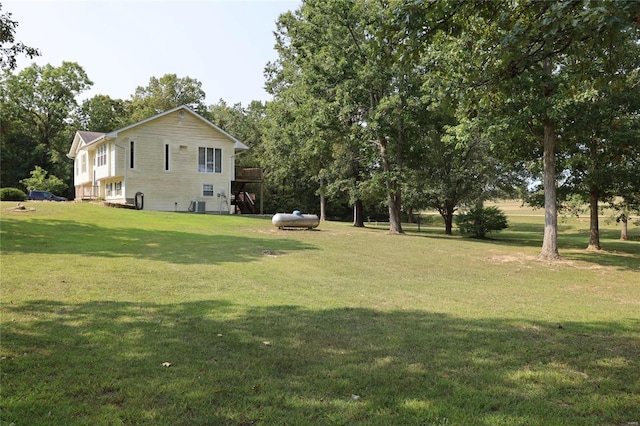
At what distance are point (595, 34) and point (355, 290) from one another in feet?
20.0

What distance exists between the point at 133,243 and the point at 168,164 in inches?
766

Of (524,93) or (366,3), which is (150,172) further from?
(524,93)

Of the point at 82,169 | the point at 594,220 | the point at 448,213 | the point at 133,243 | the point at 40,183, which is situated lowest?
the point at 133,243

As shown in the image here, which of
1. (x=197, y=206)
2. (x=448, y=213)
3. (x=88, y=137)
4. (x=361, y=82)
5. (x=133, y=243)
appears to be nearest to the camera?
(x=133, y=243)

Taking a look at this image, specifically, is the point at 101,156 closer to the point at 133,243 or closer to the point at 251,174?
the point at 251,174

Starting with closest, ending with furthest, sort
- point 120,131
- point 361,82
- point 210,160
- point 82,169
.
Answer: point 361,82, point 120,131, point 210,160, point 82,169

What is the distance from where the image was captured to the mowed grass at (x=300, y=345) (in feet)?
11.2

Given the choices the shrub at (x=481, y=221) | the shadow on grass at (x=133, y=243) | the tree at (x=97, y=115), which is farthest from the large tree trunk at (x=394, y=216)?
the tree at (x=97, y=115)

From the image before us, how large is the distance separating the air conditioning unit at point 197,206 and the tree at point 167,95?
23.6 m

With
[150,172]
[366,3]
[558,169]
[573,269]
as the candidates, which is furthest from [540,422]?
[150,172]

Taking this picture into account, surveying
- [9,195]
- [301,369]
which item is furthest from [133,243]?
[9,195]

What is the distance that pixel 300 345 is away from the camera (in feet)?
16.4

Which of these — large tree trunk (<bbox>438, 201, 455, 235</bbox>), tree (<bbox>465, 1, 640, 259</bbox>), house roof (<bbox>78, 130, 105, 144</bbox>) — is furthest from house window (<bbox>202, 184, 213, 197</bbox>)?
tree (<bbox>465, 1, 640, 259</bbox>)

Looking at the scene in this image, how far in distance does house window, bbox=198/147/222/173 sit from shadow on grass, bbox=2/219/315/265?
15.6 m
